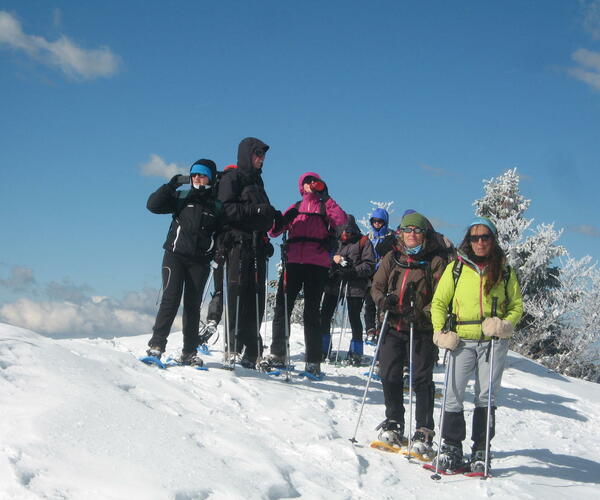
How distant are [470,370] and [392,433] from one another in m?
0.94

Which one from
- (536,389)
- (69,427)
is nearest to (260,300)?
(69,427)

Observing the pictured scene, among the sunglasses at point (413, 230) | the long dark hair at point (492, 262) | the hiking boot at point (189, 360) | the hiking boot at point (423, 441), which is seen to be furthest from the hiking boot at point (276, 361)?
the long dark hair at point (492, 262)

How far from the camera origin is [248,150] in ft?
25.3

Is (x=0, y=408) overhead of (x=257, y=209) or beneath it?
beneath

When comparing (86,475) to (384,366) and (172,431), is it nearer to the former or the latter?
(172,431)

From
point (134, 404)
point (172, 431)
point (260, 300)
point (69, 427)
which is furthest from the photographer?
point (260, 300)

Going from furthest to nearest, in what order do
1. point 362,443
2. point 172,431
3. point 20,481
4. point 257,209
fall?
point 257,209, point 362,443, point 172,431, point 20,481

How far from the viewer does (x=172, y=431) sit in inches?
181

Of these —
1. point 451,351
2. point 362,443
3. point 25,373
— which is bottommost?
point 362,443

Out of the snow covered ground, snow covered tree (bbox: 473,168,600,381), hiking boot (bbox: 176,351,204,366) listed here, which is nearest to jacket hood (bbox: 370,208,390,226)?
the snow covered ground

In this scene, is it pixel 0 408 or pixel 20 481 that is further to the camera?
pixel 0 408

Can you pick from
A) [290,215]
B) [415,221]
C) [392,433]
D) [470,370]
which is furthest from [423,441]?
[290,215]

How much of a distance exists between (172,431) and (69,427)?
80cm

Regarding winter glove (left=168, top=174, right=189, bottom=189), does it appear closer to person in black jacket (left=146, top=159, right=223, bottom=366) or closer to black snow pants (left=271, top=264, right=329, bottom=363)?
person in black jacket (left=146, top=159, right=223, bottom=366)
